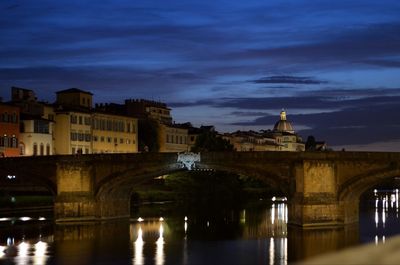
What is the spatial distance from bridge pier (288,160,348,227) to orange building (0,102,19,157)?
41908 mm

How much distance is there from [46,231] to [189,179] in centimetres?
3756

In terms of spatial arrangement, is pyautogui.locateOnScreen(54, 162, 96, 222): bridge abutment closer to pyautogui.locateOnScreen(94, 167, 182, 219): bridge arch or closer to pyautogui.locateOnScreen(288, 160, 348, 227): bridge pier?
pyautogui.locateOnScreen(94, 167, 182, 219): bridge arch

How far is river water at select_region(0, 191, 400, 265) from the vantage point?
37844 mm

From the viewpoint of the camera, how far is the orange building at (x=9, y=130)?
85.9 metres

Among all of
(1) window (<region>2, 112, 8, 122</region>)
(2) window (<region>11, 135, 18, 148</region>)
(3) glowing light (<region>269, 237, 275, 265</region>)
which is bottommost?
(3) glowing light (<region>269, 237, 275, 265</region>)

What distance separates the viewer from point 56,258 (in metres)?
37.6

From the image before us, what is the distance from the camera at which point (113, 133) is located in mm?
113500

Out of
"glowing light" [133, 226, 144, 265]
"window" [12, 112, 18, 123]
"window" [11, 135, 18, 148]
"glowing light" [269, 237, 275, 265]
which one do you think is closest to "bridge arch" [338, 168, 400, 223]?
"glowing light" [269, 237, 275, 265]

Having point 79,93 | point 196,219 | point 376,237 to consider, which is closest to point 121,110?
point 79,93

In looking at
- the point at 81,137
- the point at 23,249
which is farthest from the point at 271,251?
the point at 81,137

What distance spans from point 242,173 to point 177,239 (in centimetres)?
1128

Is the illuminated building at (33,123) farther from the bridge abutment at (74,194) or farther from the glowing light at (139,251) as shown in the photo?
the glowing light at (139,251)

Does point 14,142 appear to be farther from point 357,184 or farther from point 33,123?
point 357,184

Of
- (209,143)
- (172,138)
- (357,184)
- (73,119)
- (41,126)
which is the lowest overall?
(357,184)
